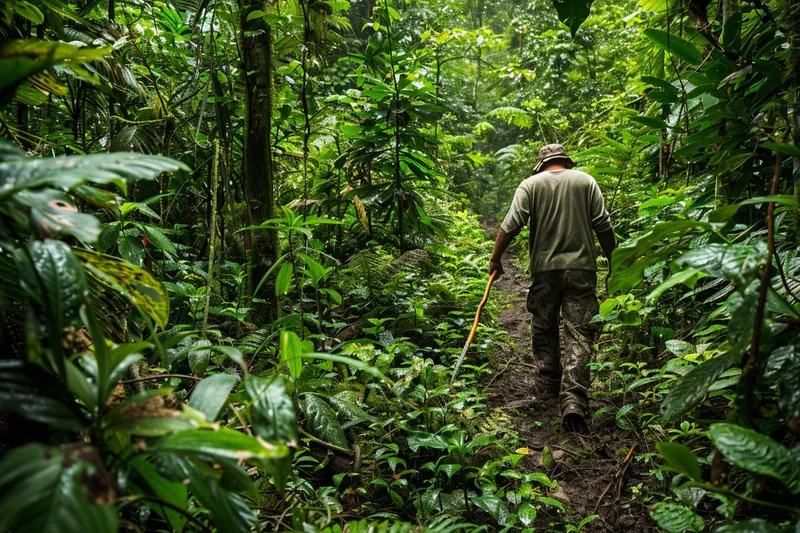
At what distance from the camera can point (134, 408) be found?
2.83 feet

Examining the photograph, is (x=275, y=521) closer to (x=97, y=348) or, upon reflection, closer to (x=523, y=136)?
(x=97, y=348)

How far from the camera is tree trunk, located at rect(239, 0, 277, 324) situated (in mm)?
3678

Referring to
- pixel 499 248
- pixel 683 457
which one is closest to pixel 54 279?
pixel 683 457

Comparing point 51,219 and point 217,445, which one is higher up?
point 51,219

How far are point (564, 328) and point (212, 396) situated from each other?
3.67m

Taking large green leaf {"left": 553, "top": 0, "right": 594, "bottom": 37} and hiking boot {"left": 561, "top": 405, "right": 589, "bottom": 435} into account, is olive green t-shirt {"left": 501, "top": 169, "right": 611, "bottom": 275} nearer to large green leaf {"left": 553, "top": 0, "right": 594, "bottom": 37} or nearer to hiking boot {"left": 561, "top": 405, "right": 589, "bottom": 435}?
hiking boot {"left": 561, "top": 405, "right": 589, "bottom": 435}

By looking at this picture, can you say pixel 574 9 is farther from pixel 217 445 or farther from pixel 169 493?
pixel 169 493

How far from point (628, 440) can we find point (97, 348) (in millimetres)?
3207

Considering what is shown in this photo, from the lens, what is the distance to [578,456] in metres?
3.13

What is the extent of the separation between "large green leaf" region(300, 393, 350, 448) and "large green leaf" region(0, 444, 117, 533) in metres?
1.44

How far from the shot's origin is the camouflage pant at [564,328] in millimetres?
3873

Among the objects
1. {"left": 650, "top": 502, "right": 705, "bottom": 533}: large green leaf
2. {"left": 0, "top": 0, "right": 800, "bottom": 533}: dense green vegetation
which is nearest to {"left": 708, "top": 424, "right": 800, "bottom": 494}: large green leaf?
{"left": 0, "top": 0, "right": 800, "bottom": 533}: dense green vegetation

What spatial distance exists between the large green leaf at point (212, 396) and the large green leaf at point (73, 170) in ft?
1.62

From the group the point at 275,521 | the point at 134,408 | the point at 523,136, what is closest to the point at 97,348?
the point at 134,408
